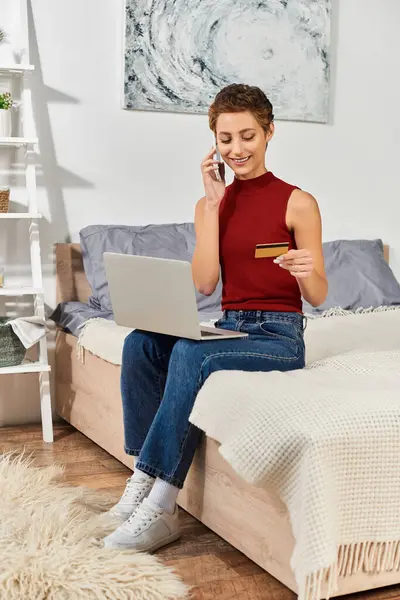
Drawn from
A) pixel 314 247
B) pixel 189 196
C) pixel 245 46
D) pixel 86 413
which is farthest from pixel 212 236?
pixel 245 46

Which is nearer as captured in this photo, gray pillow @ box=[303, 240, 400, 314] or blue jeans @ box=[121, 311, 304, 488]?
blue jeans @ box=[121, 311, 304, 488]

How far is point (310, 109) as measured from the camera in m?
3.83

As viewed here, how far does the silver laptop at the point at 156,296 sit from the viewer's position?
2.00 metres

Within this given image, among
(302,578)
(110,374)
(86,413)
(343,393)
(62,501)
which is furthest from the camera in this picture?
(86,413)

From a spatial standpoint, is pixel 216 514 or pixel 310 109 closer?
pixel 216 514

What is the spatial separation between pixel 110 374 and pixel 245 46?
5.36 ft

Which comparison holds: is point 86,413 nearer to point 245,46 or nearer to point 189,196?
point 189,196

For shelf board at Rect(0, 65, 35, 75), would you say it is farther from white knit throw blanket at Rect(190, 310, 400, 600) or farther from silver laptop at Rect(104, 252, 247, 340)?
white knit throw blanket at Rect(190, 310, 400, 600)

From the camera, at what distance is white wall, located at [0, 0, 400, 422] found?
3.46m

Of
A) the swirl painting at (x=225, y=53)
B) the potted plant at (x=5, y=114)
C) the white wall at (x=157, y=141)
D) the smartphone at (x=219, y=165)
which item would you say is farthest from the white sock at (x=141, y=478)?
the swirl painting at (x=225, y=53)

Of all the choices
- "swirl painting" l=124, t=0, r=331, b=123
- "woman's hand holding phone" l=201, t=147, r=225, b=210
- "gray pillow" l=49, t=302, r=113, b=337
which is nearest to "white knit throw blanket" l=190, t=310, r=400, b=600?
"woman's hand holding phone" l=201, t=147, r=225, b=210

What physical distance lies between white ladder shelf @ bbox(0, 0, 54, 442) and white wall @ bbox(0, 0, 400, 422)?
0.15 metres

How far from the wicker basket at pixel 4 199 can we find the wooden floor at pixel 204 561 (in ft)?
3.07

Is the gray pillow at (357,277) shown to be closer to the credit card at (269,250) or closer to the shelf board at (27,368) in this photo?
the shelf board at (27,368)
